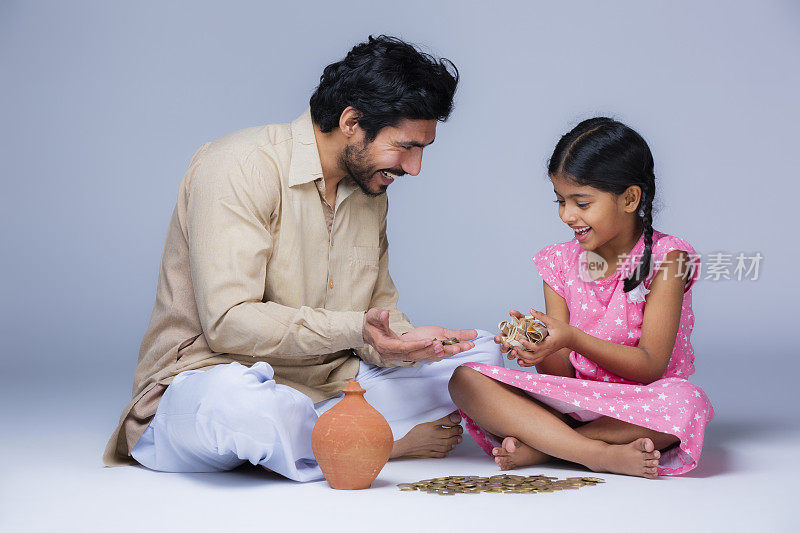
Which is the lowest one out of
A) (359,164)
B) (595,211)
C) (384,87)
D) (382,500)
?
(382,500)

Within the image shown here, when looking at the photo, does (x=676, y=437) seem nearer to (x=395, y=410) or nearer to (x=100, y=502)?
(x=395, y=410)

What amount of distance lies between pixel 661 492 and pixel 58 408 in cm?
269

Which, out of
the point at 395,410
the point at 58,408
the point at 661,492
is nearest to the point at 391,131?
the point at 395,410

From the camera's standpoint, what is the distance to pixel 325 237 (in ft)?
11.8

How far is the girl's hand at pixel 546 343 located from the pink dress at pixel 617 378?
0.10 m

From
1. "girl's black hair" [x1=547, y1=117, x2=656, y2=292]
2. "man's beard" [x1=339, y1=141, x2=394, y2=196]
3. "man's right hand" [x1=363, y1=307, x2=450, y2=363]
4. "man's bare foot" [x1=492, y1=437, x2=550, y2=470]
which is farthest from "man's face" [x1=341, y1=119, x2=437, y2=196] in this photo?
"man's bare foot" [x1=492, y1=437, x2=550, y2=470]

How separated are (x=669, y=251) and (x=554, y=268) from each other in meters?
0.46

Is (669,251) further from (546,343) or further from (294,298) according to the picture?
(294,298)

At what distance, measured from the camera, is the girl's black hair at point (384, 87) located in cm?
348

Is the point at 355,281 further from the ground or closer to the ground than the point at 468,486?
further from the ground

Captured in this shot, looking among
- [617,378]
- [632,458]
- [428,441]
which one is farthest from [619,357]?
[428,441]

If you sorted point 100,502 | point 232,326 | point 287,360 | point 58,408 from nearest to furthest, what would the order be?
point 100,502, point 232,326, point 287,360, point 58,408

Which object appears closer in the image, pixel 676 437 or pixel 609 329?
pixel 676 437

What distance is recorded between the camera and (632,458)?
3.24 m
